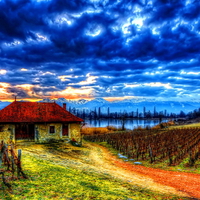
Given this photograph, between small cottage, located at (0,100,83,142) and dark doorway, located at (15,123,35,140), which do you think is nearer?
small cottage, located at (0,100,83,142)

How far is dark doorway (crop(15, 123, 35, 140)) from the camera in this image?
21.0 meters

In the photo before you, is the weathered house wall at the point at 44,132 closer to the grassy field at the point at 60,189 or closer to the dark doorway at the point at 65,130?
the dark doorway at the point at 65,130

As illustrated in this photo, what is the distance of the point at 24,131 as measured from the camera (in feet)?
70.0

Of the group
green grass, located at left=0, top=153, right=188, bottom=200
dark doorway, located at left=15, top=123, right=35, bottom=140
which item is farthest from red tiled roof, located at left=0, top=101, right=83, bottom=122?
green grass, located at left=0, top=153, right=188, bottom=200

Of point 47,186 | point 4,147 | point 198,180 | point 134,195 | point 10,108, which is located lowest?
point 198,180

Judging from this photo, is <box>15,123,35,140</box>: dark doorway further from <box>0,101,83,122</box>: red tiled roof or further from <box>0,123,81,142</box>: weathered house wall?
<box>0,101,83,122</box>: red tiled roof

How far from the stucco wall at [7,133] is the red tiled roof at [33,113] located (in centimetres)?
72

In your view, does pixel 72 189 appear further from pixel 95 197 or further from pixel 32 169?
pixel 32 169

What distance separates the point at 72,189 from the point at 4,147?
3.37 m

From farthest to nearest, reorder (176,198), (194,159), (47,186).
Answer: (194,159) → (176,198) → (47,186)

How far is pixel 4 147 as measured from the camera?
7.64m

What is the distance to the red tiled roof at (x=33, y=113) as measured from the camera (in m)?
21.3

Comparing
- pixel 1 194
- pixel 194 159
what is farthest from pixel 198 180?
pixel 1 194

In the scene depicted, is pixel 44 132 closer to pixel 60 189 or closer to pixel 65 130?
pixel 65 130
